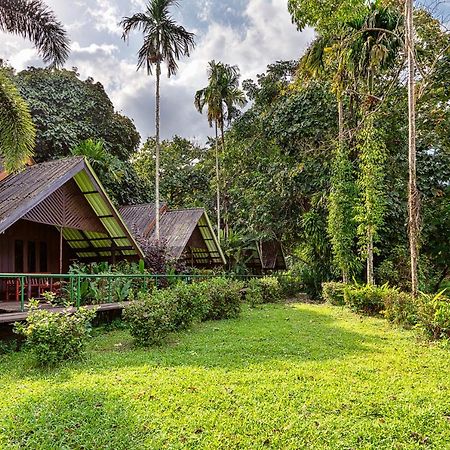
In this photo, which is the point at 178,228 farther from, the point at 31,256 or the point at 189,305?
the point at 189,305

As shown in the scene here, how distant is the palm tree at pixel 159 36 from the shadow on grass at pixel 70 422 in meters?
13.3

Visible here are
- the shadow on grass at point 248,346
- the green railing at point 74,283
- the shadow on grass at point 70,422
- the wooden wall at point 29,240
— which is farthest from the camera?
the wooden wall at point 29,240

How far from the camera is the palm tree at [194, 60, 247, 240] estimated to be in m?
28.9

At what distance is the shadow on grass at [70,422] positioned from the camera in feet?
14.0

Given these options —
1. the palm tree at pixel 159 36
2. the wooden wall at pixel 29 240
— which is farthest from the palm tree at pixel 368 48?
the wooden wall at pixel 29 240

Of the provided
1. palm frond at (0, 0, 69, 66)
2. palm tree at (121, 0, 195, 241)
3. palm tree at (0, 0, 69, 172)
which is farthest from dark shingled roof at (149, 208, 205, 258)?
palm frond at (0, 0, 69, 66)

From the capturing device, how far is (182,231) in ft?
64.8

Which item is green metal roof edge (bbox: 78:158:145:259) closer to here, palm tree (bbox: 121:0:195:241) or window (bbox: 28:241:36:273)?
window (bbox: 28:241:36:273)

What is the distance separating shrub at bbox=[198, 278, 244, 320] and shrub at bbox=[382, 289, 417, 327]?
4.64m

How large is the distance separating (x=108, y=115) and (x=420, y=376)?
26.2m

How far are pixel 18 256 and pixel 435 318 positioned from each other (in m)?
12.6

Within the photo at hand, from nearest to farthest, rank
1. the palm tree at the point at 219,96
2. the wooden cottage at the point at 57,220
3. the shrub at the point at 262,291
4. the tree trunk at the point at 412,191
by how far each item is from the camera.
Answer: the tree trunk at the point at 412,191 < the wooden cottage at the point at 57,220 < the shrub at the point at 262,291 < the palm tree at the point at 219,96

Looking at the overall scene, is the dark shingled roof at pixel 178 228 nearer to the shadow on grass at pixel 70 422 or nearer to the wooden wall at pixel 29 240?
the wooden wall at pixel 29 240

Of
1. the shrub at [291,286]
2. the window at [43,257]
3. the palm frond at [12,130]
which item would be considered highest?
the palm frond at [12,130]
